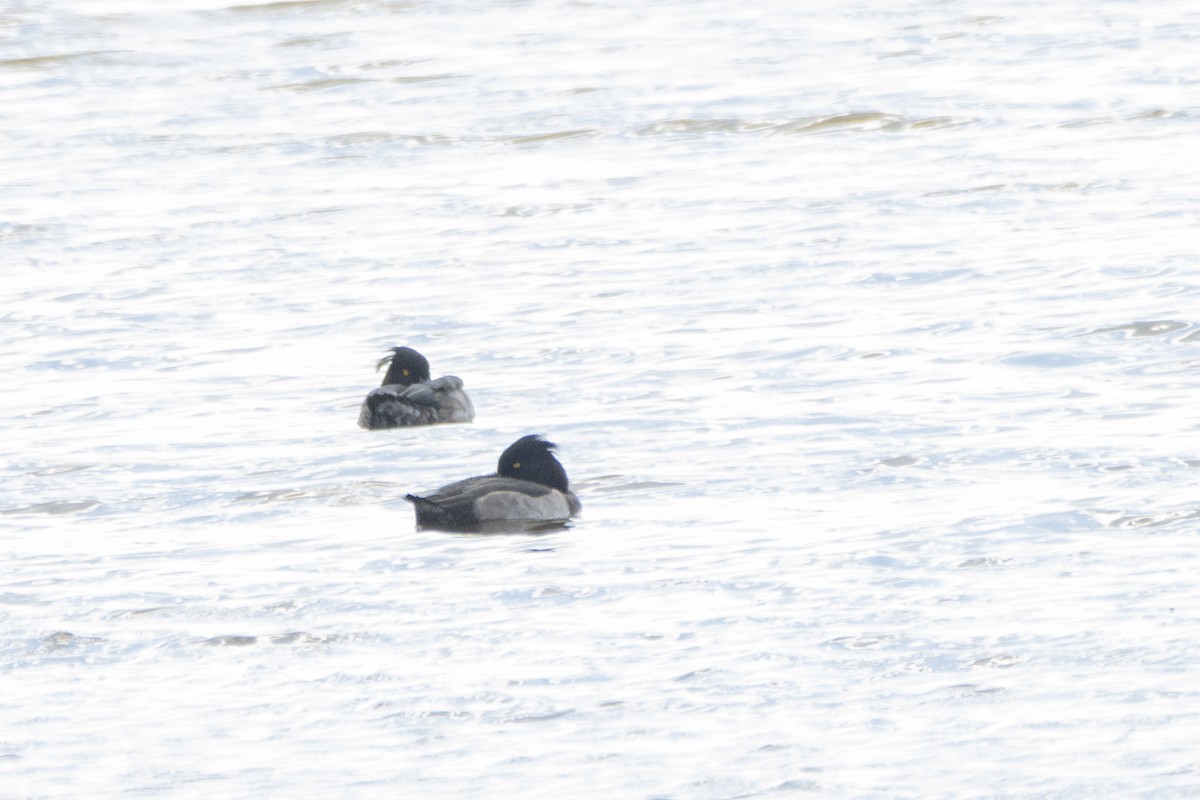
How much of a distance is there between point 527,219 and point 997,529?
9354 millimetres

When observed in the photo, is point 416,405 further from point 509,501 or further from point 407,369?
point 509,501

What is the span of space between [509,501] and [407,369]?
283cm

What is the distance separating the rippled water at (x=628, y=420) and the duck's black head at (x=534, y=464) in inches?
9.8

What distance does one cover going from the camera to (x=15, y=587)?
27.9 ft

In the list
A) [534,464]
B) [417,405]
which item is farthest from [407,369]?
[534,464]

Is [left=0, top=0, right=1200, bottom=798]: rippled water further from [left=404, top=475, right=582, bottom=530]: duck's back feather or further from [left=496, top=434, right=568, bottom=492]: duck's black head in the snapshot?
[left=496, top=434, right=568, bottom=492]: duck's black head

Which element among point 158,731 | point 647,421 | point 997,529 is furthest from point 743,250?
point 158,731

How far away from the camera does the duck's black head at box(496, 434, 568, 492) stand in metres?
9.67

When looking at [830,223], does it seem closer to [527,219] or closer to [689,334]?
[527,219]

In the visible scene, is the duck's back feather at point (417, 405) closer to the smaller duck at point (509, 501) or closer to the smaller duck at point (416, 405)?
the smaller duck at point (416, 405)

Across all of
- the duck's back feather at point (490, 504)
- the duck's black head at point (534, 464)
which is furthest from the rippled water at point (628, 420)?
the duck's black head at point (534, 464)

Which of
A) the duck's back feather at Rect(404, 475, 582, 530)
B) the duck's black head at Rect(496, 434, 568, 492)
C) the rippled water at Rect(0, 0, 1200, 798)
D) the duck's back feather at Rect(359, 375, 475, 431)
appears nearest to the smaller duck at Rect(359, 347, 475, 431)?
the duck's back feather at Rect(359, 375, 475, 431)

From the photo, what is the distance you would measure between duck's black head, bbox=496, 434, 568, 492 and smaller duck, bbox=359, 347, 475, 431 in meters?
1.49

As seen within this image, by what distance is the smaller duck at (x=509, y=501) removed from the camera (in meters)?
9.30
